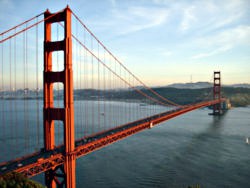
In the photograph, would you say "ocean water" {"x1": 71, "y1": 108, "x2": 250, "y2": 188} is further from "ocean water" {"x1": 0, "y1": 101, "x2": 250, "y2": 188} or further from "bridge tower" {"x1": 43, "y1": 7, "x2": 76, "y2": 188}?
"bridge tower" {"x1": 43, "y1": 7, "x2": 76, "y2": 188}

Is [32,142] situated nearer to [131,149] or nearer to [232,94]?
[131,149]

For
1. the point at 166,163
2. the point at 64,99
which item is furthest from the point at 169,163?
the point at 64,99

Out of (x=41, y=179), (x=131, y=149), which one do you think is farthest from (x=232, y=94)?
(x=41, y=179)

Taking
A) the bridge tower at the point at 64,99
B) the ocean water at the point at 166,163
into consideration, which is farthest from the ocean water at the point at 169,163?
the bridge tower at the point at 64,99

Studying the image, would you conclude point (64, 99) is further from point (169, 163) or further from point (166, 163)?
point (169, 163)

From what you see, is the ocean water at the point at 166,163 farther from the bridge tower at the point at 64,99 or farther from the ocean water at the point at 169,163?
the bridge tower at the point at 64,99

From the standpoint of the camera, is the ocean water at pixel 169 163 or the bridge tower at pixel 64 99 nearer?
the bridge tower at pixel 64 99

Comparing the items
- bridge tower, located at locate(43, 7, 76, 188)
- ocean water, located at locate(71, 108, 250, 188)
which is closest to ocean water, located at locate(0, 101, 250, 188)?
ocean water, located at locate(71, 108, 250, 188)

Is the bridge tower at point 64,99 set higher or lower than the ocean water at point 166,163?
higher
